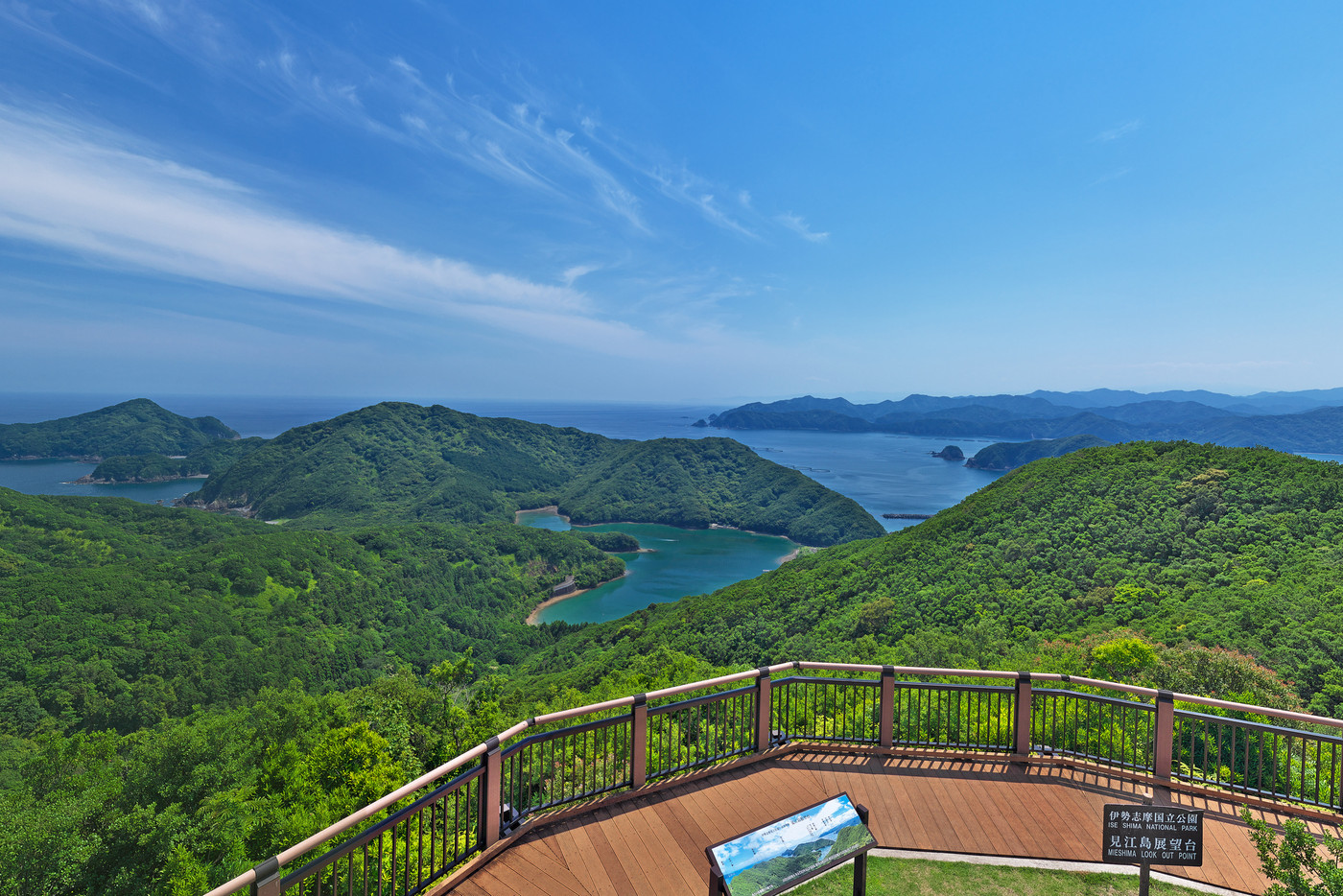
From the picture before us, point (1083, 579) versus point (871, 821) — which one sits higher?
point (871, 821)

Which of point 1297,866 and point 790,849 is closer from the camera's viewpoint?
point 1297,866

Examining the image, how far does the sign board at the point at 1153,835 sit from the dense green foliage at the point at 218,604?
195 feet

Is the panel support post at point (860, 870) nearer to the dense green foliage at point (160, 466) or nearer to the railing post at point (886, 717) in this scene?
the railing post at point (886, 717)

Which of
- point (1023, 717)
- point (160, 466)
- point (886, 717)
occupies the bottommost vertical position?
point (160, 466)

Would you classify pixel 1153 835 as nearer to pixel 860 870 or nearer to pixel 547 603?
pixel 860 870

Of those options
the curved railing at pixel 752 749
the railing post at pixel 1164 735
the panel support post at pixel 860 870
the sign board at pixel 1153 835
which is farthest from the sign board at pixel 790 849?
the railing post at pixel 1164 735

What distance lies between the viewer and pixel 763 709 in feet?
20.9

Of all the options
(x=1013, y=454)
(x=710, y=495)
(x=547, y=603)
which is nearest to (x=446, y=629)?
(x=547, y=603)

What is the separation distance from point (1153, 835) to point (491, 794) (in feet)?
15.8

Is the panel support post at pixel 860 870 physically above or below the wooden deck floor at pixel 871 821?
above

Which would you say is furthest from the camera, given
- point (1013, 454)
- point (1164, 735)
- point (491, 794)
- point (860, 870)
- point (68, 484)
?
point (1013, 454)

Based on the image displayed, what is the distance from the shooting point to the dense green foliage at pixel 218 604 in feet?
147

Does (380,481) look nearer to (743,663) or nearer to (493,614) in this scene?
(493,614)

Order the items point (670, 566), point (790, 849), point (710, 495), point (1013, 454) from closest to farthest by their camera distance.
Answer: point (790, 849) < point (670, 566) < point (710, 495) < point (1013, 454)
